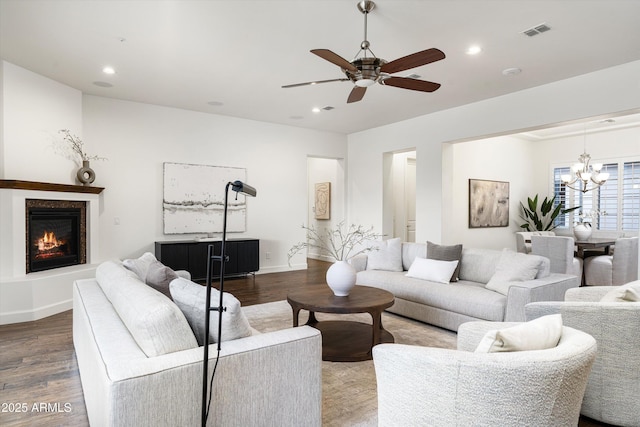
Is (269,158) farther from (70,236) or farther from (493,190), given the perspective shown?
(493,190)

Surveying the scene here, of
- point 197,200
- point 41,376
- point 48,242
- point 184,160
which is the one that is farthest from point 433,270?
point 48,242

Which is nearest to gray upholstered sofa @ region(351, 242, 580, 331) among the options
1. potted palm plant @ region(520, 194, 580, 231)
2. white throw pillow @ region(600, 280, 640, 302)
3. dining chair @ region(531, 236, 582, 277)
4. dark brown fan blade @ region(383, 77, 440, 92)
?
→ white throw pillow @ region(600, 280, 640, 302)

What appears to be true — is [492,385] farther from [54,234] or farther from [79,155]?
[79,155]

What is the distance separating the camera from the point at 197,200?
6.31m

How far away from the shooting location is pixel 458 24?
3.28 meters

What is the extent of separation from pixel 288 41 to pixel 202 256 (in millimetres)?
3613

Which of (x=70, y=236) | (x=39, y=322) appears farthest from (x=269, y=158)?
(x=39, y=322)

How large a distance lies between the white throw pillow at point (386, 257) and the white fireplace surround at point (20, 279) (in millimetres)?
3680

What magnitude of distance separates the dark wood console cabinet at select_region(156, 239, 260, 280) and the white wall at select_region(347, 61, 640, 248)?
8.34ft

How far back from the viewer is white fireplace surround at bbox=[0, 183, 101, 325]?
398 centimetres

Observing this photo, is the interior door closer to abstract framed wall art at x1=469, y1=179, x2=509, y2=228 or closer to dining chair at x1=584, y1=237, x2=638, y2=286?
abstract framed wall art at x1=469, y1=179, x2=509, y2=228

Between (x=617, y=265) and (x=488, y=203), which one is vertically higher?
(x=488, y=203)

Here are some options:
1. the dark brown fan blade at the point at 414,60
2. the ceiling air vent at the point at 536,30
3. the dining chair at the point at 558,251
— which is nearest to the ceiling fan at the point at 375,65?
the dark brown fan blade at the point at 414,60

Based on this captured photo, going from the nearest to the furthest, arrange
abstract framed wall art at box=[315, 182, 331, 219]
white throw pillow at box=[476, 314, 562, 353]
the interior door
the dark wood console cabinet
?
white throw pillow at box=[476, 314, 562, 353] → the dark wood console cabinet → the interior door → abstract framed wall art at box=[315, 182, 331, 219]
